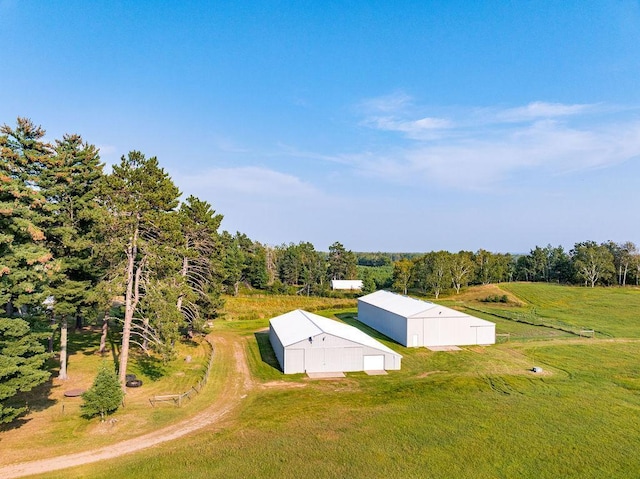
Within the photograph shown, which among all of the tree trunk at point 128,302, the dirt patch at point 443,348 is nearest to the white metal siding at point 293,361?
the tree trunk at point 128,302

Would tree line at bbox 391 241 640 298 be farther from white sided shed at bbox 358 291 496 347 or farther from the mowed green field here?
the mowed green field

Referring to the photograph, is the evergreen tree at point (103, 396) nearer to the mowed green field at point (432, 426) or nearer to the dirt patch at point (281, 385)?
the mowed green field at point (432, 426)

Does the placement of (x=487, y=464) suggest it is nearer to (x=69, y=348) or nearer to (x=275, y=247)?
(x=69, y=348)

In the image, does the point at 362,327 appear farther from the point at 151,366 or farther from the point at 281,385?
the point at 151,366

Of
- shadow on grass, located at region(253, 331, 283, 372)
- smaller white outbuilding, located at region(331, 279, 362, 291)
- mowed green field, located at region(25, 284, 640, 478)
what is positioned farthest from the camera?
smaller white outbuilding, located at region(331, 279, 362, 291)

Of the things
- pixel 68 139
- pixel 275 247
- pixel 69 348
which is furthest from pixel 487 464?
pixel 275 247

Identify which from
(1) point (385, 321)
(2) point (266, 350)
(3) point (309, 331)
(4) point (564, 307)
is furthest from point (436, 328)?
(4) point (564, 307)

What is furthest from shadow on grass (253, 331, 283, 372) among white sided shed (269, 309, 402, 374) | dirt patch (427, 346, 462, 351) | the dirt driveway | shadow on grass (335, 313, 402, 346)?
dirt patch (427, 346, 462, 351)
